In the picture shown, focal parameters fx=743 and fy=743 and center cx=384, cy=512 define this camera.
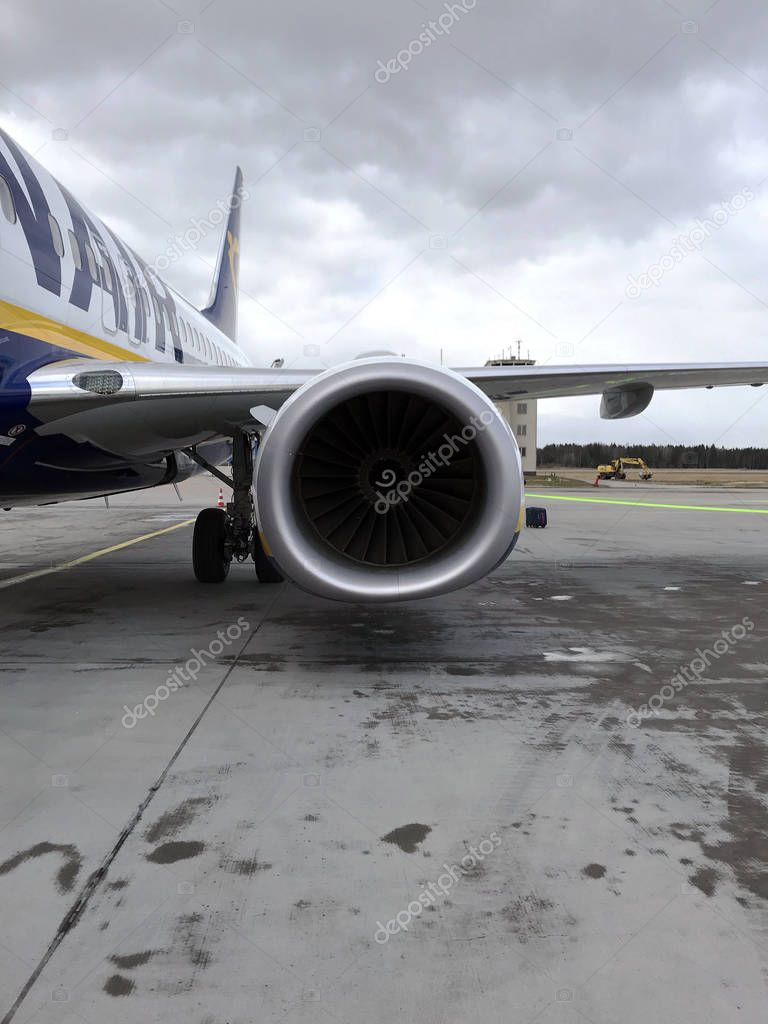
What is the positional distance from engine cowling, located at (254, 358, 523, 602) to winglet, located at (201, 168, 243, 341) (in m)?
9.73

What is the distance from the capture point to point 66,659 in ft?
13.4

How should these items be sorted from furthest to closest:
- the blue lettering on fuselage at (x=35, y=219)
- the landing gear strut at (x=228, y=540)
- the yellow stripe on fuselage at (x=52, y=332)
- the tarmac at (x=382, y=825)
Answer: the landing gear strut at (x=228, y=540) → the blue lettering on fuselage at (x=35, y=219) → the yellow stripe on fuselage at (x=52, y=332) → the tarmac at (x=382, y=825)

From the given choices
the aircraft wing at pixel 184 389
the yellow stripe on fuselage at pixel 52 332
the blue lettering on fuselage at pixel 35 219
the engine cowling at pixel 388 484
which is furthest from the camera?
the blue lettering on fuselage at pixel 35 219

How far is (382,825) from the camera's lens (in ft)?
7.14

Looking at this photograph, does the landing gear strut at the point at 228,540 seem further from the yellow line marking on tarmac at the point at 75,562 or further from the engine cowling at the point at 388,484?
the engine cowling at the point at 388,484

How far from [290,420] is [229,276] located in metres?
11.7

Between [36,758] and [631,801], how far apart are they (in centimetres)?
205

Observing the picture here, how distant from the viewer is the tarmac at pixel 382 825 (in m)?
1.53

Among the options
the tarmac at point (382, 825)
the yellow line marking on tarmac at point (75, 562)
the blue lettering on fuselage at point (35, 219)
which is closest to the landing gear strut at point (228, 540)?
the yellow line marking on tarmac at point (75, 562)

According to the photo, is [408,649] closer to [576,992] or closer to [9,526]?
[576,992]

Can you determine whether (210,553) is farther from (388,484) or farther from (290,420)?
(290,420)

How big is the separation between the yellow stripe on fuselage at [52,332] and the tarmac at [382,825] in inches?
72.6

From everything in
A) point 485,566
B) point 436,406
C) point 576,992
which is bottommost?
point 576,992

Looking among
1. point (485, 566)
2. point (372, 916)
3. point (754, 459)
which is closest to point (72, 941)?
point (372, 916)
